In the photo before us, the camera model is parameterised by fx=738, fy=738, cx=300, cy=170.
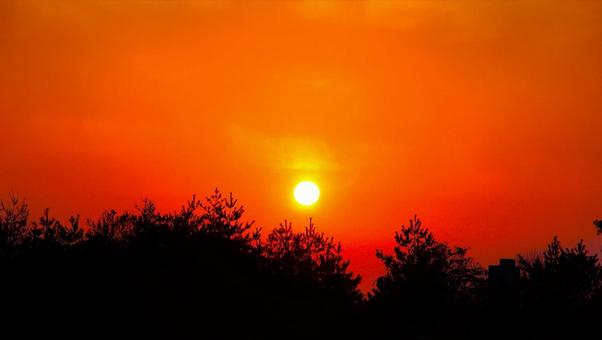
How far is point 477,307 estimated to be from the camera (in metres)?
50.4

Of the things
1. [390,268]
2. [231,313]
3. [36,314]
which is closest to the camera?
[36,314]

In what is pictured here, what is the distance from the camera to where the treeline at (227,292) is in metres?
33.5

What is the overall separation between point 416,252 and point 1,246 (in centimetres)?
3627

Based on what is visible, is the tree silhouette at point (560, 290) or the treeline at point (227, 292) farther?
the tree silhouette at point (560, 290)

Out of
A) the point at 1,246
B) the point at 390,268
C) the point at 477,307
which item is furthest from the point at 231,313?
the point at 390,268

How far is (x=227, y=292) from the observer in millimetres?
38594

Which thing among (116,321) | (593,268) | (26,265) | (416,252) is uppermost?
(416,252)

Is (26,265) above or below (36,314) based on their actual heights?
above

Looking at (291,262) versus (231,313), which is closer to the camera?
(231,313)

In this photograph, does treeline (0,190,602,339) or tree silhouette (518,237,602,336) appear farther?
tree silhouette (518,237,602,336)

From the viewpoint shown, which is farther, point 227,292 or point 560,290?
point 560,290

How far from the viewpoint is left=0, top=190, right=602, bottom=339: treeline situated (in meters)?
33.5

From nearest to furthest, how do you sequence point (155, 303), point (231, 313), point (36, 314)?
point (36, 314) → point (155, 303) → point (231, 313)

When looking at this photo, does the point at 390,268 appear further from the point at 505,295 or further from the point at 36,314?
the point at 36,314
